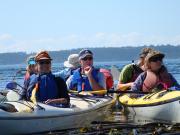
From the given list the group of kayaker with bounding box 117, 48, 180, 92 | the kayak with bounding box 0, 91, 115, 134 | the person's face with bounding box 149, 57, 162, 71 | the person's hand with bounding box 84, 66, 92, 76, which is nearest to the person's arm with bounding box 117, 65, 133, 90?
the group of kayaker with bounding box 117, 48, 180, 92

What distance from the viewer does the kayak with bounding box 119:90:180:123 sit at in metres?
9.50

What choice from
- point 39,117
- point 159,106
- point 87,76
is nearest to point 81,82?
point 87,76

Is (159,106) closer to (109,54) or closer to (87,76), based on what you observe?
(87,76)

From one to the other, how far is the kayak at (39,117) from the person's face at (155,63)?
1.40 meters

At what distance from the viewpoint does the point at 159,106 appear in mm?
9812

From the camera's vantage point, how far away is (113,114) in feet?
39.9

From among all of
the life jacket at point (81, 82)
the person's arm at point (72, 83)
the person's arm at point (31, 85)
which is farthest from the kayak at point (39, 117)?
the person's arm at point (72, 83)

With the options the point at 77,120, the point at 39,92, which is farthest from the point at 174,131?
the point at 39,92

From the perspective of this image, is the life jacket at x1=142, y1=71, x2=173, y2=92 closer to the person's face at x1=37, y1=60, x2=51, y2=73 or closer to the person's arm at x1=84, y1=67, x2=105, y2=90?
the person's arm at x1=84, y1=67, x2=105, y2=90

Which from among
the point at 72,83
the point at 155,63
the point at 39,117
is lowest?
the point at 39,117

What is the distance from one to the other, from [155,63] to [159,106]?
94 cm

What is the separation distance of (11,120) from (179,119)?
3.04 metres

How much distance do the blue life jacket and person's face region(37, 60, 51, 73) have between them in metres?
0.09

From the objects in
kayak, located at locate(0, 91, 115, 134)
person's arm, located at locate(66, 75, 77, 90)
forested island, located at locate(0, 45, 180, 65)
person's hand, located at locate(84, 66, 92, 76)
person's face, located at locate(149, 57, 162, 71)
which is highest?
forested island, located at locate(0, 45, 180, 65)
